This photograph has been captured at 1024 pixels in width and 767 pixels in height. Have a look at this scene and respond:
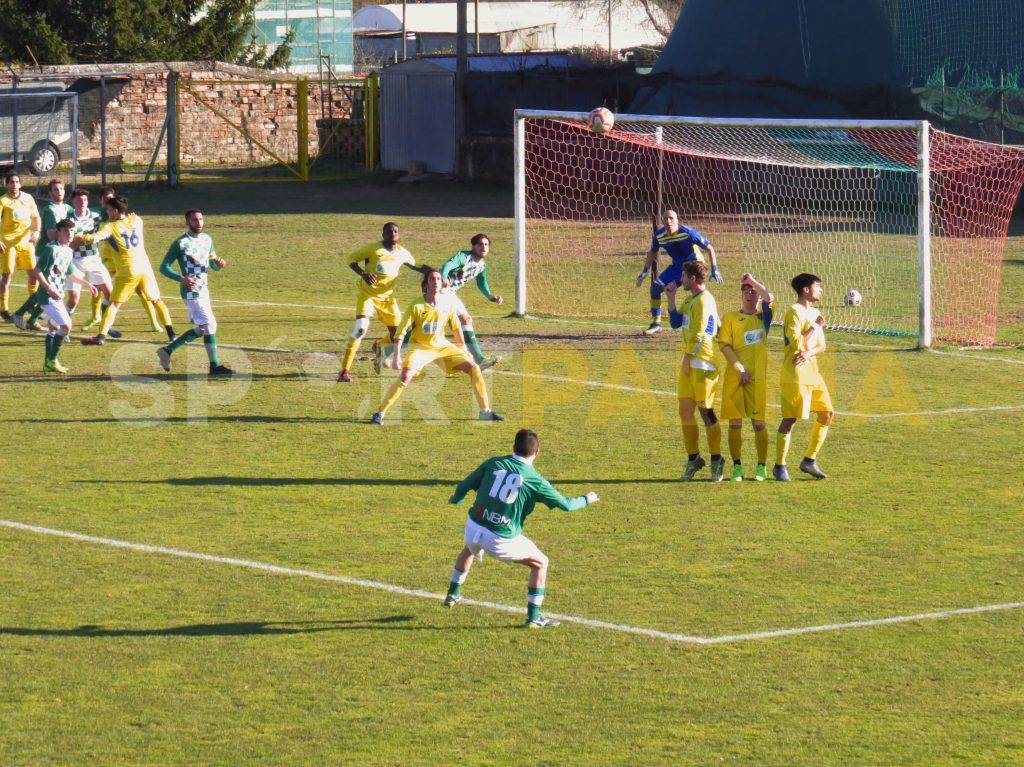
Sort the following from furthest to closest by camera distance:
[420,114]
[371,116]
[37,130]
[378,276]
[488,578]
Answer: [371,116] → [420,114] → [37,130] → [378,276] → [488,578]

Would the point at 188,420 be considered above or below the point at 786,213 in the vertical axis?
below

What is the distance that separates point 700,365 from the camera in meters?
14.5

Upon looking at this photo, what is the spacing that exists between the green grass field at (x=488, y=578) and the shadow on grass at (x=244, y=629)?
33mm


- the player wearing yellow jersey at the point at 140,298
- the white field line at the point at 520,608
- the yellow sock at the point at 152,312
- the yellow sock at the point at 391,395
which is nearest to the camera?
the white field line at the point at 520,608

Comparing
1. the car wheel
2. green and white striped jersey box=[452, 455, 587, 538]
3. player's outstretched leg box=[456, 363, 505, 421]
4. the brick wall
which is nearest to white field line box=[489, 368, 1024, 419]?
player's outstretched leg box=[456, 363, 505, 421]

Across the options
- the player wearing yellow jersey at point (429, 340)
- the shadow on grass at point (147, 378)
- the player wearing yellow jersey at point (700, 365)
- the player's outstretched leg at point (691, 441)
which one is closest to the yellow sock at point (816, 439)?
the player wearing yellow jersey at point (700, 365)

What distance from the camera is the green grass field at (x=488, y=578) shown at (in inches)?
350

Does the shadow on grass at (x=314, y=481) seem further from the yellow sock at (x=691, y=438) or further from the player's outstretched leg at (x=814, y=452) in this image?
the player's outstretched leg at (x=814, y=452)

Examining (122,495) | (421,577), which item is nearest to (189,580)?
(421,577)

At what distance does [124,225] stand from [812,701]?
47.9 ft

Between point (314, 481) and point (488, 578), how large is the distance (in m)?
3.38

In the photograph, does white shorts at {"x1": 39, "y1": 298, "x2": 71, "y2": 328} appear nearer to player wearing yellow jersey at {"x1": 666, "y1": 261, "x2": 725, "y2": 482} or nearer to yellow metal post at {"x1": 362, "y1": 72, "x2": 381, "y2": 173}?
player wearing yellow jersey at {"x1": 666, "y1": 261, "x2": 725, "y2": 482}

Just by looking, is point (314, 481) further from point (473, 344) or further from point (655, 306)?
point (655, 306)

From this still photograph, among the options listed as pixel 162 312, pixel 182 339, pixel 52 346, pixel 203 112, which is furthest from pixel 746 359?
pixel 203 112
